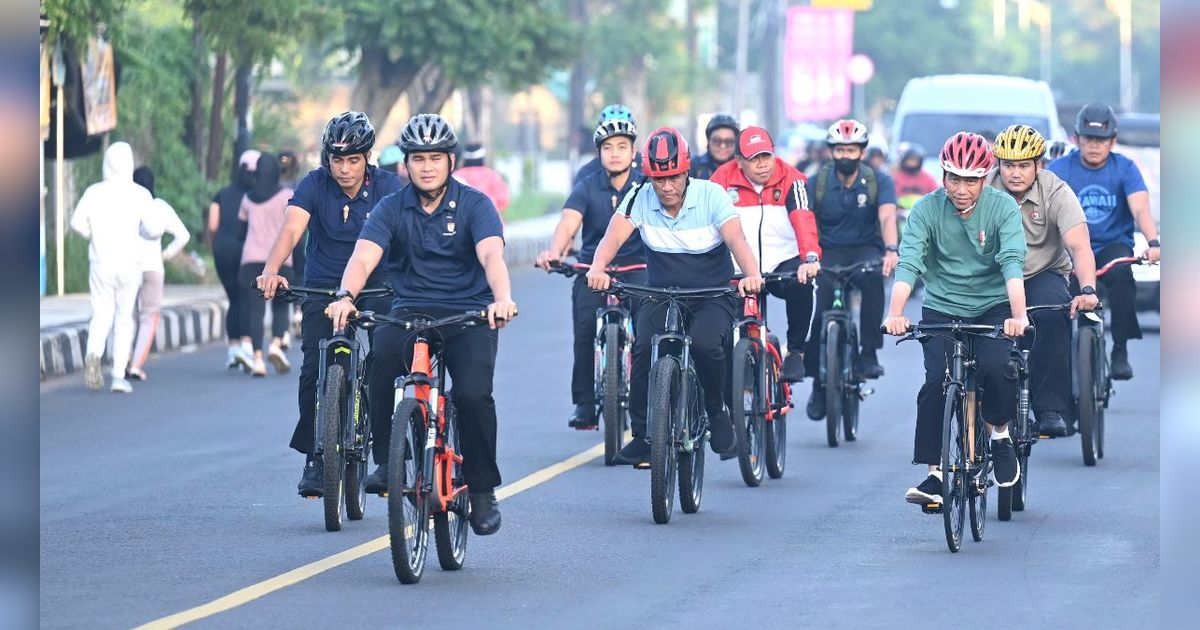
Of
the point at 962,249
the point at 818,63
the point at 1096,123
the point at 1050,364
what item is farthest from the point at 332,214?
the point at 818,63

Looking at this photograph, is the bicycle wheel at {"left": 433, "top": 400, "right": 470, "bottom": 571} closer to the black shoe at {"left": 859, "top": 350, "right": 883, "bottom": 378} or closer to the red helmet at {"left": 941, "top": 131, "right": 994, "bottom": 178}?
the red helmet at {"left": 941, "top": 131, "right": 994, "bottom": 178}

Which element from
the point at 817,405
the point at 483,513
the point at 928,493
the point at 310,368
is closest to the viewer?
the point at 483,513

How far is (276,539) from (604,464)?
3.07 m

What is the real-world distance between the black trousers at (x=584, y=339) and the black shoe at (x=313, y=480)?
309 cm

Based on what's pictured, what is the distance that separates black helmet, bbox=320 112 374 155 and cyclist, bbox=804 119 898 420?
15.1 feet

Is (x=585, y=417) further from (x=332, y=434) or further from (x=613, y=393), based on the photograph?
(x=332, y=434)

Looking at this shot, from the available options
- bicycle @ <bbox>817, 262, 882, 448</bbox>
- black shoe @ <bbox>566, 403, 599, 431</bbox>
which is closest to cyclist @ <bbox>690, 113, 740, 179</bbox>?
bicycle @ <bbox>817, 262, 882, 448</bbox>

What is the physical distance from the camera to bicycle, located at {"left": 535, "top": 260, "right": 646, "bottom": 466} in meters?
12.4

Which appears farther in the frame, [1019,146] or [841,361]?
[841,361]

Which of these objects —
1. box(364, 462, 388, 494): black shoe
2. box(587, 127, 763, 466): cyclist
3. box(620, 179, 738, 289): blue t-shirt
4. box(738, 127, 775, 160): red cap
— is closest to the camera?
box(364, 462, 388, 494): black shoe

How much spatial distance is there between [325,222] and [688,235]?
1676 mm

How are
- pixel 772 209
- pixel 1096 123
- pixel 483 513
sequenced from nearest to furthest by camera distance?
1. pixel 483 513
2. pixel 772 209
3. pixel 1096 123

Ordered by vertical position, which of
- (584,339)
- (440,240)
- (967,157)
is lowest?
(584,339)

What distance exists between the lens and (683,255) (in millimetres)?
11109
